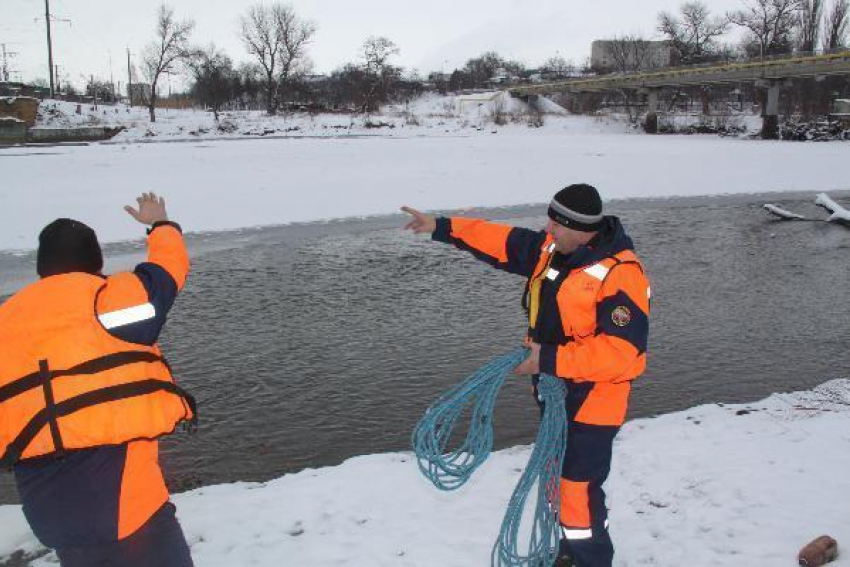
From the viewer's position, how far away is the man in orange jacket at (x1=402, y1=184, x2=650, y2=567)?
2.82 meters

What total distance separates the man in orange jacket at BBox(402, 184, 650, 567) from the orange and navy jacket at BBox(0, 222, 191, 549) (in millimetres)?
1416

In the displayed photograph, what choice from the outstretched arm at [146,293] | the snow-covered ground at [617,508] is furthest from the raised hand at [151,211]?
the snow-covered ground at [617,508]

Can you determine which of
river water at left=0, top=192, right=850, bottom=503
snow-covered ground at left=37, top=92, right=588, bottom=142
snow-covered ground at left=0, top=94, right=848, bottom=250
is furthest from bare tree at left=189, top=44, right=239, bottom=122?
river water at left=0, top=192, right=850, bottom=503

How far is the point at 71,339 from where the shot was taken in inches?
83.0

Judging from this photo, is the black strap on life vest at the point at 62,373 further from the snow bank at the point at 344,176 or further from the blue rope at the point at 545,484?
the snow bank at the point at 344,176

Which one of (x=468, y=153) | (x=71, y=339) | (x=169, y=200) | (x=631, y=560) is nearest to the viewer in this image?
(x=71, y=339)

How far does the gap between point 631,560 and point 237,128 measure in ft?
124

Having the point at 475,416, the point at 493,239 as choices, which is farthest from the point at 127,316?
the point at 493,239

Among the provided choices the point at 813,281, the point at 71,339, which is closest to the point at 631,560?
the point at 71,339

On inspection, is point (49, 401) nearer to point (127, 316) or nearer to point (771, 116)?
point (127, 316)

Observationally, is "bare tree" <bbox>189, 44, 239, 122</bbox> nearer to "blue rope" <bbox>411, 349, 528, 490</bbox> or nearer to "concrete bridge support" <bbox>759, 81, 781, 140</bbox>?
"concrete bridge support" <bbox>759, 81, 781, 140</bbox>

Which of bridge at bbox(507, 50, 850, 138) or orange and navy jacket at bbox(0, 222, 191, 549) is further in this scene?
bridge at bbox(507, 50, 850, 138)

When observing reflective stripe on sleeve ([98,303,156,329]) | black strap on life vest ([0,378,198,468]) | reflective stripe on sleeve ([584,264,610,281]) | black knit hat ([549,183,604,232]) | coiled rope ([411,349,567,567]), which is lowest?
coiled rope ([411,349,567,567])

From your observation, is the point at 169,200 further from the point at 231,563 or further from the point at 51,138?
the point at 51,138
